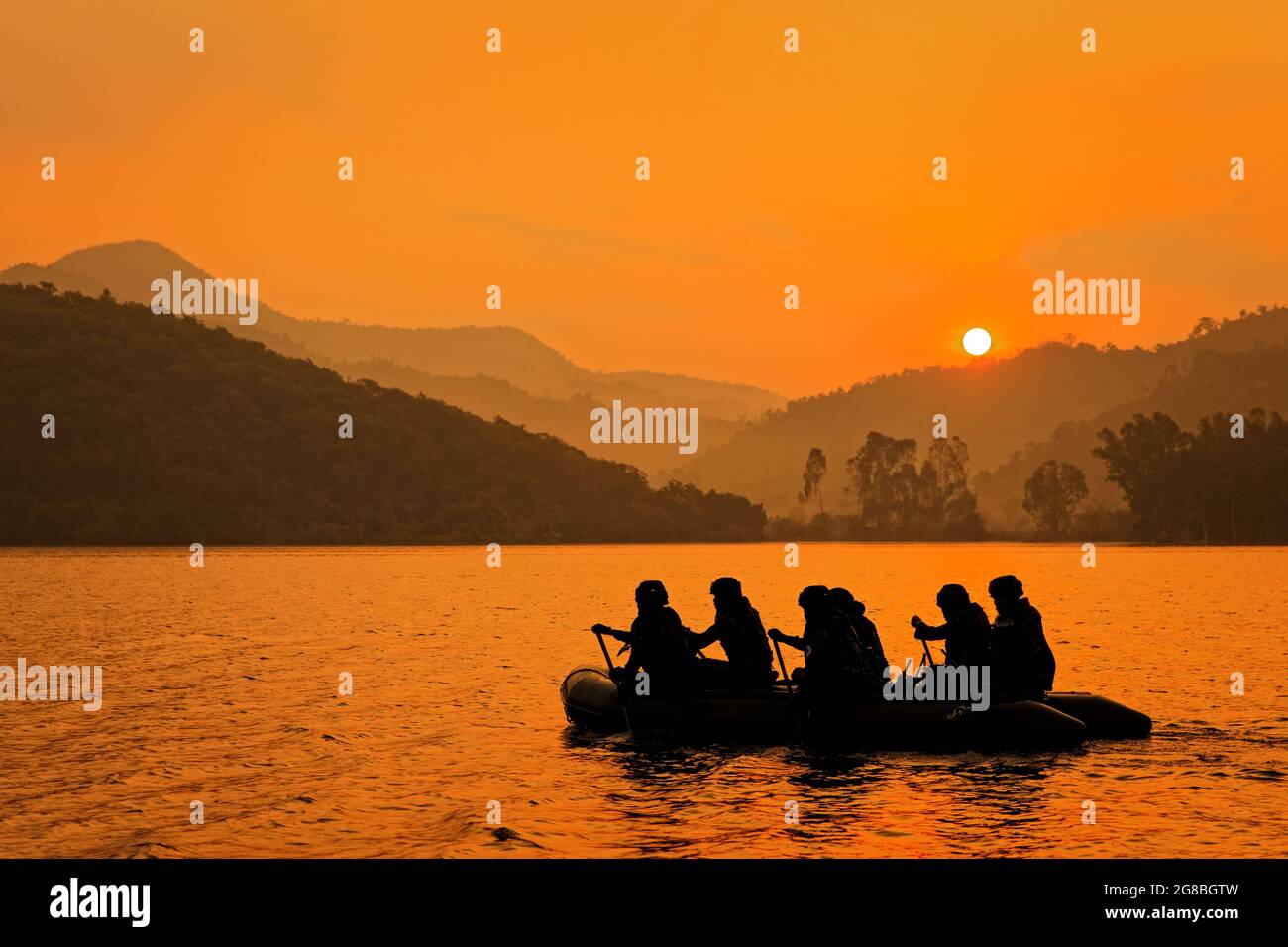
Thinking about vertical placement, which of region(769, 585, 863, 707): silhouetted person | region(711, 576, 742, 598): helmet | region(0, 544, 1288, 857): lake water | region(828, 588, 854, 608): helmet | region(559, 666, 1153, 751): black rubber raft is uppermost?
region(711, 576, 742, 598): helmet

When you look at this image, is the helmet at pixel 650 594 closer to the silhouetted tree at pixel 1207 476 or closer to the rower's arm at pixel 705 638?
the rower's arm at pixel 705 638

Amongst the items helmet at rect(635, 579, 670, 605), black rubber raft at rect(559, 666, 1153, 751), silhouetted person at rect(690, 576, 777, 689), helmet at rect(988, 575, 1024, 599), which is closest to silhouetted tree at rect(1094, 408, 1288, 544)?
black rubber raft at rect(559, 666, 1153, 751)

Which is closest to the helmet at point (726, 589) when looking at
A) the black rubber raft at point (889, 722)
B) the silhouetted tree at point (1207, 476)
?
the black rubber raft at point (889, 722)

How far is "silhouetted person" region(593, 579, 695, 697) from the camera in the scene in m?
21.2

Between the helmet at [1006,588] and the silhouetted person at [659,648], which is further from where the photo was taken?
the silhouetted person at [659,648]

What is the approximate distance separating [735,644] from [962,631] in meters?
3.64

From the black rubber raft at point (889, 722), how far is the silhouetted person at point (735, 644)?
38cm

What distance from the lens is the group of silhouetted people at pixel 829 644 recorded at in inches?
794

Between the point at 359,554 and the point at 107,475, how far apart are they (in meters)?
37.9

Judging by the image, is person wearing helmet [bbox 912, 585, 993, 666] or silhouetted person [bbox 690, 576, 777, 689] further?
silhouetted person [bbox 690, 576, 777, 689]

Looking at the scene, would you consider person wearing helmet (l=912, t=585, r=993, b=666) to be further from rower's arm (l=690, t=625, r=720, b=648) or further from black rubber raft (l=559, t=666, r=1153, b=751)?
rower's arm (l=690, t=625, r=720, b=648)

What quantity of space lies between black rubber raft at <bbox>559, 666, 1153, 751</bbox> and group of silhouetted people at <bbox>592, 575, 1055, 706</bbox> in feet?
0.96

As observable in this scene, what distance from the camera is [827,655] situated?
20203 mm
